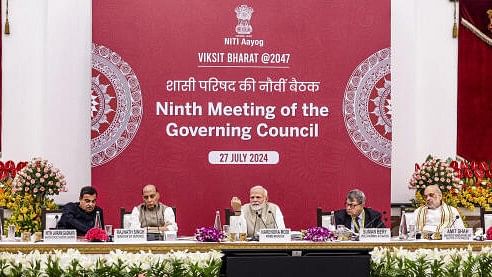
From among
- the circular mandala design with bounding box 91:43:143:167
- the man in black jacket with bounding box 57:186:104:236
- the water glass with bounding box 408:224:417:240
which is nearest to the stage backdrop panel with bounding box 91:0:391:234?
the circular mandala design with bounding box 91:43:143:167

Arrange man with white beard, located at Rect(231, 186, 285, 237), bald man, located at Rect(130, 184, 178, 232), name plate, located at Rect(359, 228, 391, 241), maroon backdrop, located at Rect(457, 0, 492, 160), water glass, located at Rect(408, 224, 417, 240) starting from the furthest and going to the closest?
maroon backdrop, located at Rect(457, 0, 492, 160) < bald man, located at Rect(130, 184, 178, 232) < man with white beard, located at Rect(231, 186, 285, 237) < water glass, located at Rect(408, 224, 417, 240) < name plate, located at Rect(359, 228, 391, 241)

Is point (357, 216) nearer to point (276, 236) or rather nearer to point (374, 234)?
point (374, 234)

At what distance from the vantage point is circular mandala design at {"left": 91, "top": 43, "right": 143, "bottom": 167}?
323 inches

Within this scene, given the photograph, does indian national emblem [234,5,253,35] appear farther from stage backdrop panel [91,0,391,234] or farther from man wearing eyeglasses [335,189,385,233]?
man wearing eyeglasses [335,189,385,233]

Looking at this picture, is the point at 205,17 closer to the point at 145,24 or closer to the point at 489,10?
the point at 145,24

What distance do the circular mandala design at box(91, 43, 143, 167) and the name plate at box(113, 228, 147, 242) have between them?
7.21ft

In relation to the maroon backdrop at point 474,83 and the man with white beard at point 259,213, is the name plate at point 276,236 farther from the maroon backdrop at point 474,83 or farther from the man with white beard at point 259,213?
the maroon backdrop at point 474,83

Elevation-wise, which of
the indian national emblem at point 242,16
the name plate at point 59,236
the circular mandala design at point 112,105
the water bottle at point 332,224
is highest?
the indian national emblem at point 242,16

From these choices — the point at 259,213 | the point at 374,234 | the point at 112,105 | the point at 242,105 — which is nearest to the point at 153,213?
the point at 259,213

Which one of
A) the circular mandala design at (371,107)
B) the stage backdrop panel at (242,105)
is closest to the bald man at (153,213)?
the stage backdrop panel at (242,105)

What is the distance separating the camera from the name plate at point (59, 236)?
239 inches

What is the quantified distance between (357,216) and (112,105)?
7.97ft

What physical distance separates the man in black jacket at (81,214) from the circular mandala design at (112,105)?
3.30 feet

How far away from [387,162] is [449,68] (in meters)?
1.42
